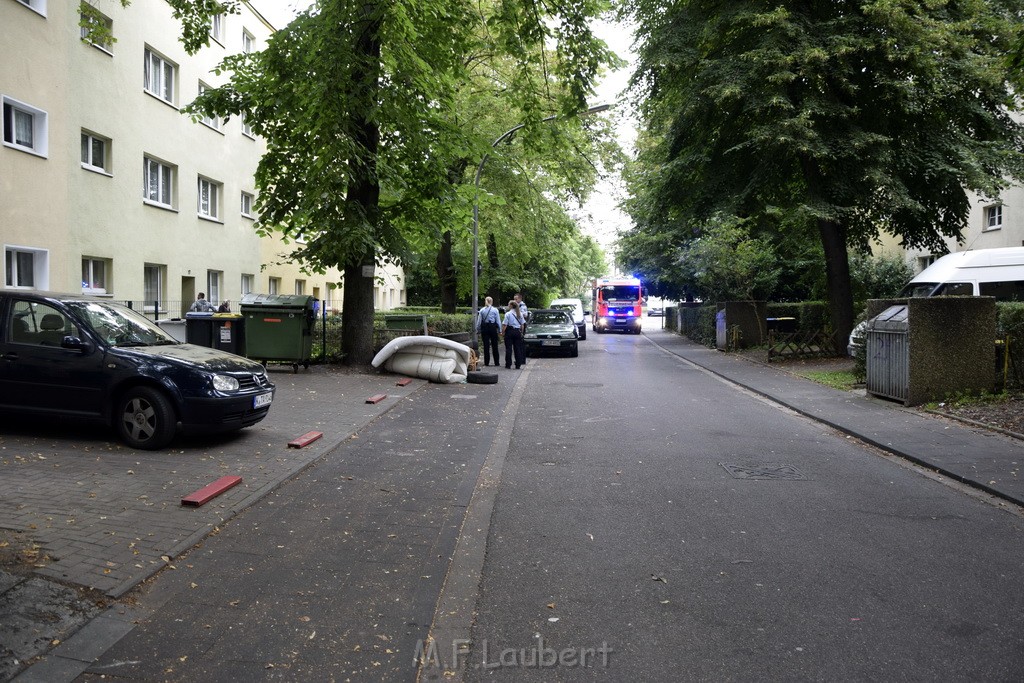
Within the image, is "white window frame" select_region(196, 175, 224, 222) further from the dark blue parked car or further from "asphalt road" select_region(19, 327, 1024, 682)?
"asphalt road" select_region(19, 327, 1024, 682)

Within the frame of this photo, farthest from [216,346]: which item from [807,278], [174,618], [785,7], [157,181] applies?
[807,278]

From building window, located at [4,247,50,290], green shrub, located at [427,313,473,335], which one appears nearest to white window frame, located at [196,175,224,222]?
building window, located at [4,247,50,290]

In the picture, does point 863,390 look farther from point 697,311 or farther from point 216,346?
point 697,311

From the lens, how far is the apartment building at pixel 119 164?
637 inches

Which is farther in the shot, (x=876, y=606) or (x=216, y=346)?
(x=216, y=346)

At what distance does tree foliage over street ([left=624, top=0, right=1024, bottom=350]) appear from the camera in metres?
17.8

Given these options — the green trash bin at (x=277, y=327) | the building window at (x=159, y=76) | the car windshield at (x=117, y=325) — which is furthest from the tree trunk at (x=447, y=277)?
the car windshield at (x=117, y=325)

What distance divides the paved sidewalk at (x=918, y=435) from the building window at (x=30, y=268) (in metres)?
15.2

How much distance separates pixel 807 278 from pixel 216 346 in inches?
915

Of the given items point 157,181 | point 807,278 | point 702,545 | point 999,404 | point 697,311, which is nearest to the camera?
point 702,545

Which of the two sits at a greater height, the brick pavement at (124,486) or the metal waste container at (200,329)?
the metal waste container at (200,329)

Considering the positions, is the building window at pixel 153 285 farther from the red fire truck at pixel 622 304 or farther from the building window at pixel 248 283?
the red fire truck at pixel 622 304

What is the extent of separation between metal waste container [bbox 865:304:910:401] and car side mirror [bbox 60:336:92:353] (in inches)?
437

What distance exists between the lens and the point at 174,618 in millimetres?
4008
